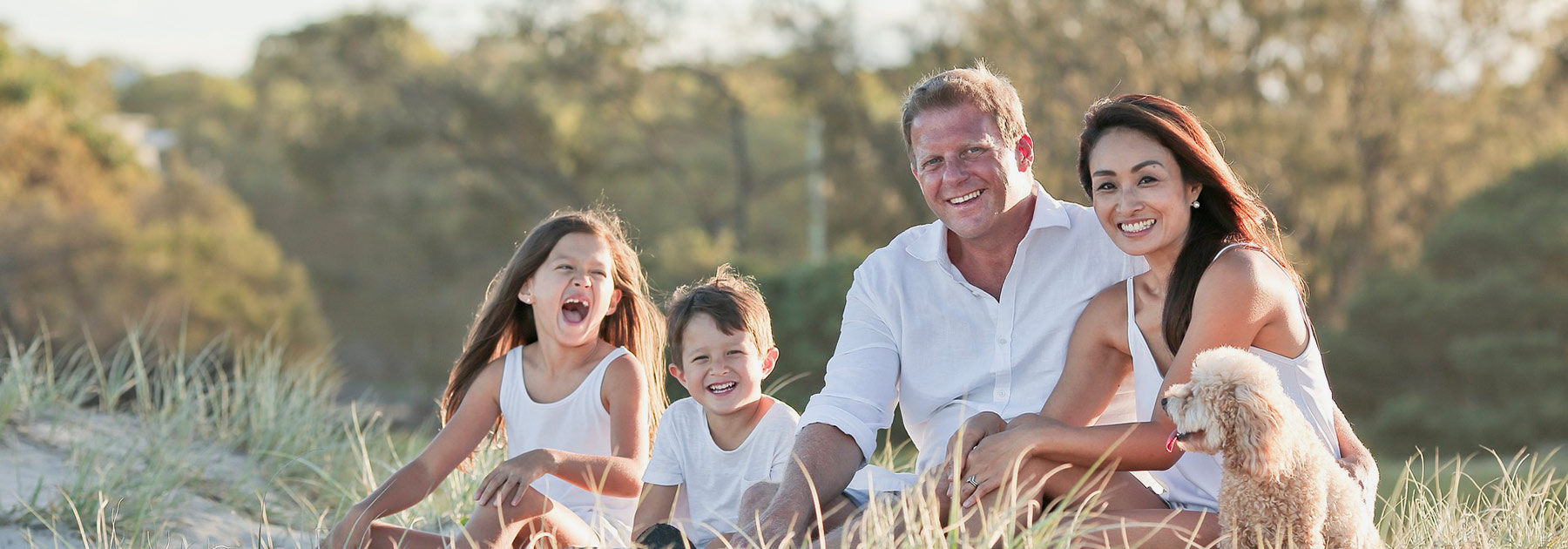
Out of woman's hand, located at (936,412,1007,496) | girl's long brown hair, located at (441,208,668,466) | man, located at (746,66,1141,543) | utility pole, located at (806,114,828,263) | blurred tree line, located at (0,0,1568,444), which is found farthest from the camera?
utility pole, located at (806,114,828,263)

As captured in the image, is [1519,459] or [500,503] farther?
[1519,459]

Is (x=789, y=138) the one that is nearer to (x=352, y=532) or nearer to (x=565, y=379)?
(x=565, y=379)

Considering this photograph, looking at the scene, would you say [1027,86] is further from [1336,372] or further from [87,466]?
[87,466]

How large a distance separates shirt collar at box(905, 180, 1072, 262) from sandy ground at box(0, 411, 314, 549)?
1.91 m

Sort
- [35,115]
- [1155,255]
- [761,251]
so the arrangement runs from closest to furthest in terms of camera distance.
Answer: [1155,255]
[35,115]
[761,251]

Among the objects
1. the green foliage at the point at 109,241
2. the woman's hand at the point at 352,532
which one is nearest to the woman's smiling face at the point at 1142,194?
the woman's hand at the point at 352,532

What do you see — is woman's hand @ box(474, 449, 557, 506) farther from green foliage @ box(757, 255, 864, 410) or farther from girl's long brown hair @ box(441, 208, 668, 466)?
green foliage @ box(757, 255, 864, 410)

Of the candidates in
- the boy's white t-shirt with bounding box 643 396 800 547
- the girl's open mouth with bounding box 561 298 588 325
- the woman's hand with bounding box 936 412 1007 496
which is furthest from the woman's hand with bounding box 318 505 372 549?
the woman's hand with bounding box 936 412 1007 496

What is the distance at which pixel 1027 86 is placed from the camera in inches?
897

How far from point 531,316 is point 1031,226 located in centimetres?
186

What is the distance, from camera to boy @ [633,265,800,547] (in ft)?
13.8

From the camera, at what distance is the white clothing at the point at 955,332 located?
387 centimetres

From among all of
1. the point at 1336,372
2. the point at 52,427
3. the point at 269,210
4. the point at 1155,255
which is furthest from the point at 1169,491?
the point at 269,210

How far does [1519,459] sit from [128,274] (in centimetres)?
2154
